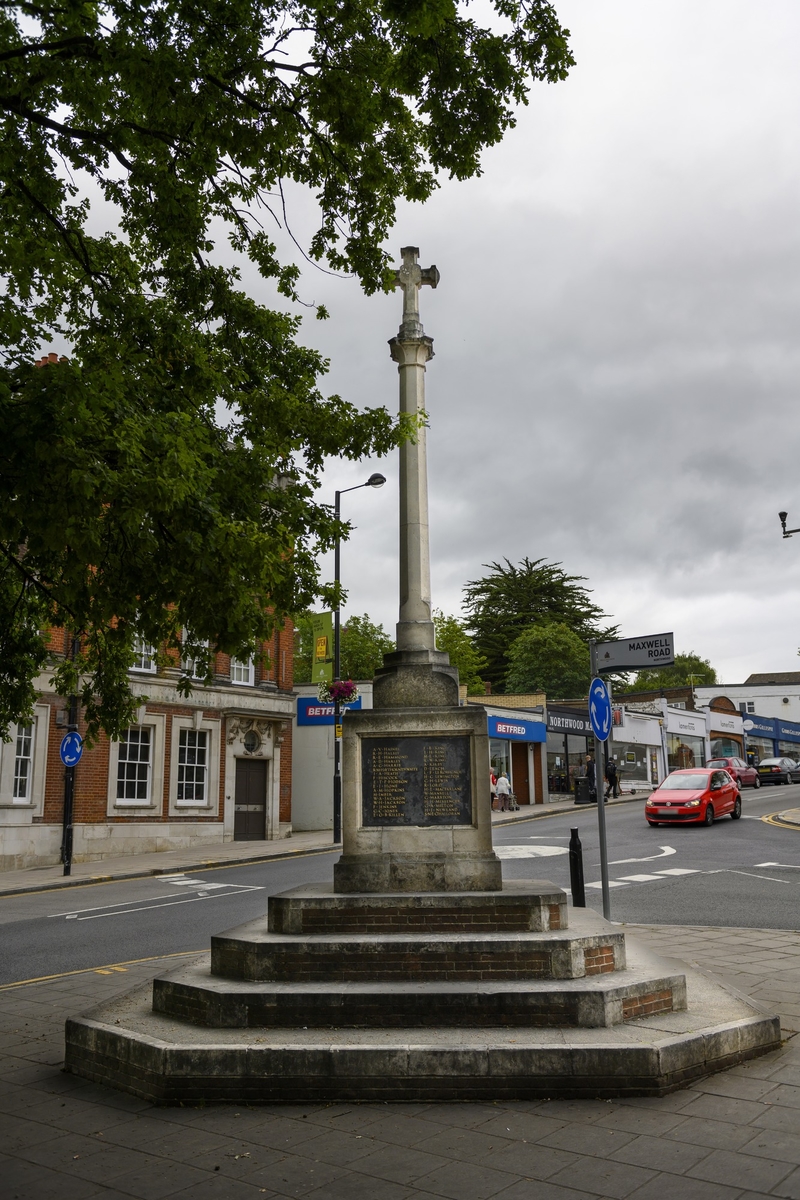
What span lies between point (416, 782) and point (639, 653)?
351cm

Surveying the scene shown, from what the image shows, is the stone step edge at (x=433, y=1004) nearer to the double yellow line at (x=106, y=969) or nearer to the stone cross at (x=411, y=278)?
the double yellow line at (x=106, y=969)

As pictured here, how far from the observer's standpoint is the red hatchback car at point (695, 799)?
86.0 feet

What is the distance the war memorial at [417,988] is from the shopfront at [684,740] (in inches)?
1923

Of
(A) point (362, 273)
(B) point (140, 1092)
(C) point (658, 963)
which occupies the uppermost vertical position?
(A) point (362, 273)

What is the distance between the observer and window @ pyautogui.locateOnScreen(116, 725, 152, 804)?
25694 millimetres

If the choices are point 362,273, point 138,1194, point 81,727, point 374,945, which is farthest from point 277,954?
point 81,727

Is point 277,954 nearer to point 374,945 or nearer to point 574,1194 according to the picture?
point 374,945

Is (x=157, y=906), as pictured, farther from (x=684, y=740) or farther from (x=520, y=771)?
(x=684, y=740)

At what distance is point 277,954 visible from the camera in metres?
6.95

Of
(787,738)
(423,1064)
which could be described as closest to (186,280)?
(423,1064)

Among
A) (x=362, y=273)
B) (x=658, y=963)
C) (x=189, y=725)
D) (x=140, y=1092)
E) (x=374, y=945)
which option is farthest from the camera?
(x=189, y=725)

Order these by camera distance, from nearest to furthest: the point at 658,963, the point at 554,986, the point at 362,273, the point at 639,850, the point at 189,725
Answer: the point at 554,986 < the point at 658,963 < the point at 362,273 < the point at 639,850 < the point at 189,725

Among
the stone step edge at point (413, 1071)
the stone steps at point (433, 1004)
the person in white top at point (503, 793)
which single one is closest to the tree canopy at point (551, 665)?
the person in white top at point (503, 793)

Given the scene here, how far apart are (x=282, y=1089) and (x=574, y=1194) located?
7.01 feet
